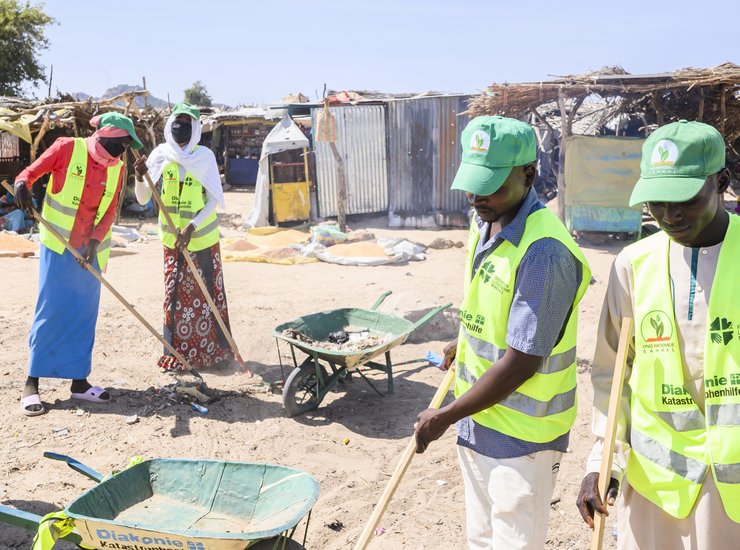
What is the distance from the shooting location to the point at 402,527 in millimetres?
3916

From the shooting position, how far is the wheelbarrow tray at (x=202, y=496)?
124 inches

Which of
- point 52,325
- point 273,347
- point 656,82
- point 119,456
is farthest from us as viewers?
point 656,82

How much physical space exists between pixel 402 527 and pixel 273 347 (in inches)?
132

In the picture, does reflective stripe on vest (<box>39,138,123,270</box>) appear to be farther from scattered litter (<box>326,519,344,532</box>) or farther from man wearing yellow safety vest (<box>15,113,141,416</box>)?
scattered litter (<box>326,519,344,532</box>)

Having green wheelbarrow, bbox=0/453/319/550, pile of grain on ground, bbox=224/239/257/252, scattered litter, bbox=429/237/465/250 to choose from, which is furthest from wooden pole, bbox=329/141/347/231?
green wheelbarrow, bbox=0/453/319/550

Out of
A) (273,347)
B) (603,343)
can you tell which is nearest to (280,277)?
(273,347)

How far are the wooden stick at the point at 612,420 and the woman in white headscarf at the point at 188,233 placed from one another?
4440 millimetres

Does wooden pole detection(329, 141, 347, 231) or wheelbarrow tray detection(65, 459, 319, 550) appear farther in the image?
wooden pole detection(329, 141, 347, 231)

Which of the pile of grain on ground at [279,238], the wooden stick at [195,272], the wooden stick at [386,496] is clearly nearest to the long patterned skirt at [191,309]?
the wooden stick at [195,272]

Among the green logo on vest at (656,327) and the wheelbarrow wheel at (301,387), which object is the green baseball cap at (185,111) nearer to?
the wheelbarrow wheel at (301,387)

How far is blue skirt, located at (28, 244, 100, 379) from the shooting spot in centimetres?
527

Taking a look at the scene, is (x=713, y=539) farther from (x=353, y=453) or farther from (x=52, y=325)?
(x=52, y=325)

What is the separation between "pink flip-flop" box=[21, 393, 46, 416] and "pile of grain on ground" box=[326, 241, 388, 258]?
688 centimetres

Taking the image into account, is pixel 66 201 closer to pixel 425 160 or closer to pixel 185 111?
pixel 185 111
